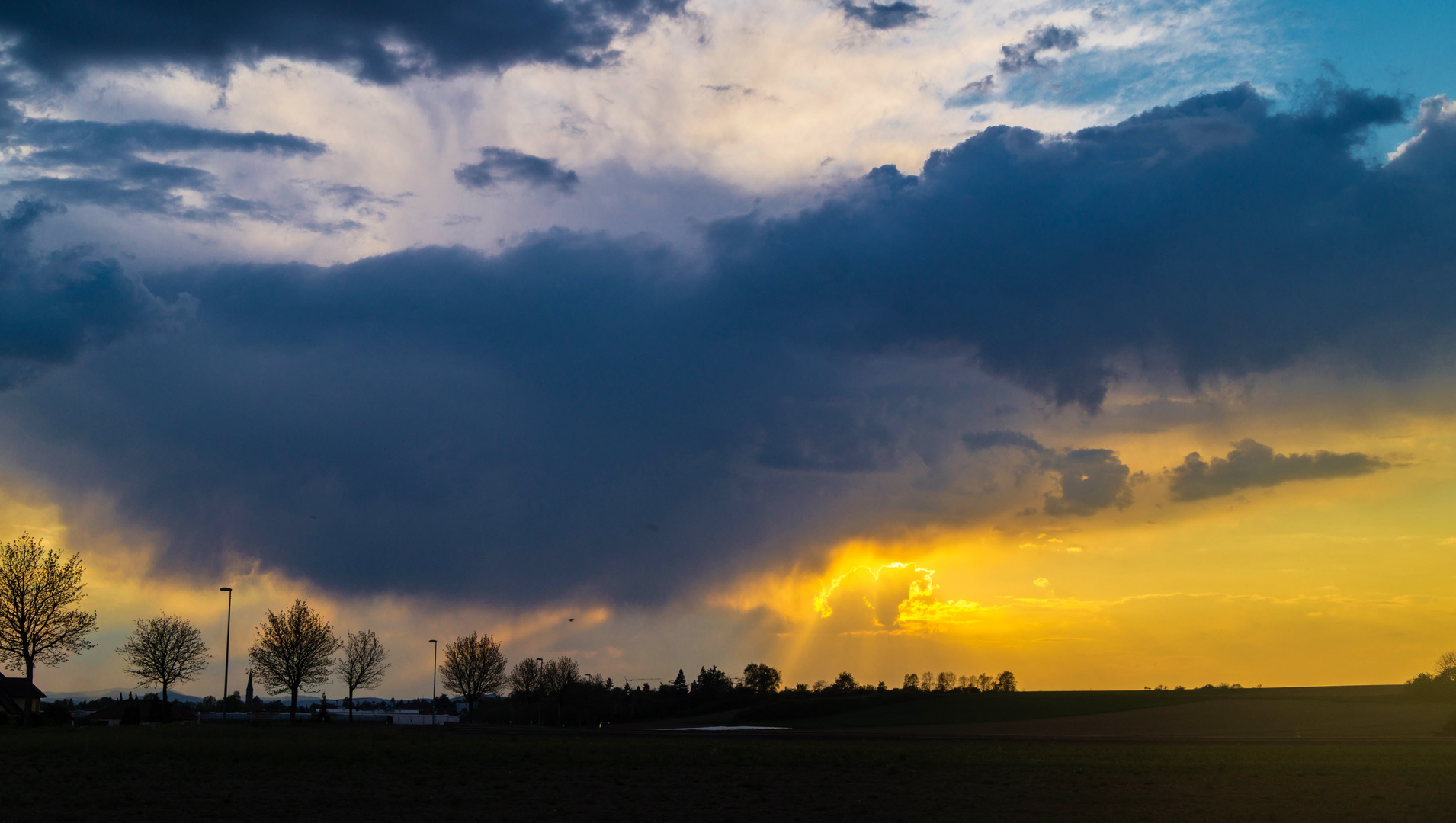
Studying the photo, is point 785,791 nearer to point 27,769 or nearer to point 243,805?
point 243,805

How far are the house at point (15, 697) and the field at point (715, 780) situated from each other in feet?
219

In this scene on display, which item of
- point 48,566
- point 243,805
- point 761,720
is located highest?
point 48,566

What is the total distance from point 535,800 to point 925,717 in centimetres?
11336

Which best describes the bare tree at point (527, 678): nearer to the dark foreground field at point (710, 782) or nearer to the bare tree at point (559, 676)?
the bare tree at point (559, 676)

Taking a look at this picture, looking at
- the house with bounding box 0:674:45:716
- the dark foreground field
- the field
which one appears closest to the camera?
the dark foreground field

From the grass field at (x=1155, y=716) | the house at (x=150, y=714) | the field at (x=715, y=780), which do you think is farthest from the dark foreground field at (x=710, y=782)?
the house at (x=150, y=714)

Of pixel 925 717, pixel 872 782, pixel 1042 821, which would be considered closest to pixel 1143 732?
pixel 925 717

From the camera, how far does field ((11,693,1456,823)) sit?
100ft

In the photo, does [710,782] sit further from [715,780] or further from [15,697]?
[15,697]

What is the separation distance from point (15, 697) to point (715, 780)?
448 ft

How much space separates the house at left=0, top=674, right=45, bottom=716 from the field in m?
66.8

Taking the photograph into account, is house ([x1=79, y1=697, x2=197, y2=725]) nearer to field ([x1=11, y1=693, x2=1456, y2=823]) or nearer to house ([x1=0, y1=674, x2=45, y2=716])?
house ([x1=0, y1=674, x2=45, y2=716])

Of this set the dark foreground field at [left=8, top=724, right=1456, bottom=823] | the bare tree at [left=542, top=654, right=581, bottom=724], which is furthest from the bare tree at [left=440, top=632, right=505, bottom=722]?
the dark foreground field at [left=8, top=724, right=1456, bottom=823]

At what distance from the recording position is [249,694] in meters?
111
